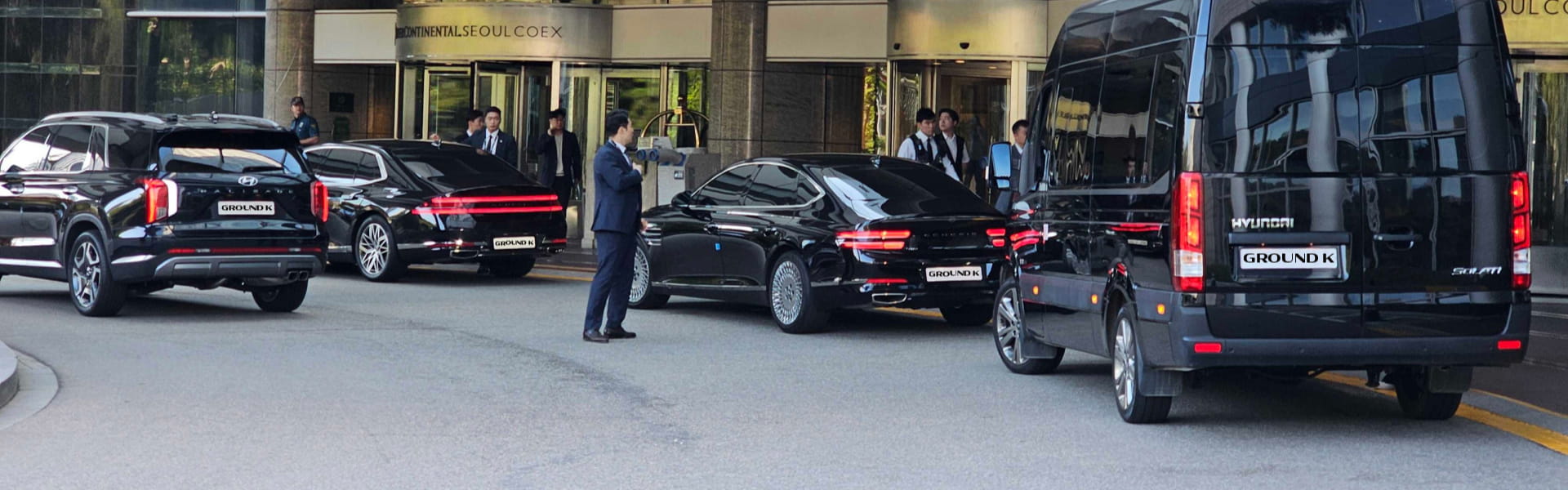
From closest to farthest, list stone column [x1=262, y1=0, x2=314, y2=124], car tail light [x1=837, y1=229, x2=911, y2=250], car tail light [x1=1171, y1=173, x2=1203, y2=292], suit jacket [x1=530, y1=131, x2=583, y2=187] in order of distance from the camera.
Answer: car tail light [x1=1171, y1=173, x2=1203, y2=292], car tail light [x1=837, y1=229, x2=911, y2=250], suit jacket [x1=530, y1=131, x2=583, y2=187], stone column [x1=262, y1=0, x2=314, y2=124]

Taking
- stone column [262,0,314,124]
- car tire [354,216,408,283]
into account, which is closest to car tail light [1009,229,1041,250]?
car tire [354,216,408,283]

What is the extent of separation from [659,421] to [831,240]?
14.4ft

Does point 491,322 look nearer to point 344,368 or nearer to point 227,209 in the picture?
point 227,209

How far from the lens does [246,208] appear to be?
48.6 feet

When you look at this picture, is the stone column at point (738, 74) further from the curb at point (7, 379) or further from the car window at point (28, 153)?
the curb at point (7, 379)

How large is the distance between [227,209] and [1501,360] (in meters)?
9.48

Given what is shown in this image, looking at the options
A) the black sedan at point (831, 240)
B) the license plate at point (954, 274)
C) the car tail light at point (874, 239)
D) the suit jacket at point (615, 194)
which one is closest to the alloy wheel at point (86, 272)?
the suit jacket at point (615, 194)

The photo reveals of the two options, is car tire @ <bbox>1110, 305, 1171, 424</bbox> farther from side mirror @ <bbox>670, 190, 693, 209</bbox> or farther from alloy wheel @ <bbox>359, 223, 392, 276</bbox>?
alloy wheel @ <bbox>359, 223, 392, 276</bbox>

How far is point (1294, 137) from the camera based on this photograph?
849 cm

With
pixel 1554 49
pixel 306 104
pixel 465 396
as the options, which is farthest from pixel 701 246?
pixel 306 104

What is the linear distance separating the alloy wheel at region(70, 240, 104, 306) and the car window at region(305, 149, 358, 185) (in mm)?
4621

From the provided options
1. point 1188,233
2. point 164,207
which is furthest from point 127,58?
point 1188,233

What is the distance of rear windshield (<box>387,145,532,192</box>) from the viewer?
19.1 m

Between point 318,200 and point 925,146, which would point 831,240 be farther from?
point 925,146
